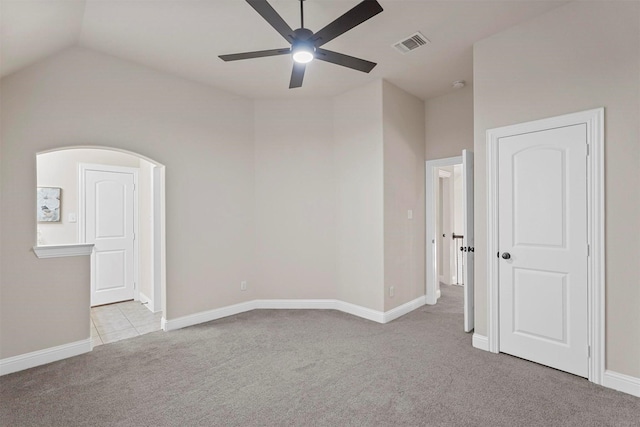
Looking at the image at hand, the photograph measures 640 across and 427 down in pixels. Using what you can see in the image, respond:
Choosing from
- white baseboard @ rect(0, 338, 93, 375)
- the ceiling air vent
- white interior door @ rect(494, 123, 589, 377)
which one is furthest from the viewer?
the ceiling air vent

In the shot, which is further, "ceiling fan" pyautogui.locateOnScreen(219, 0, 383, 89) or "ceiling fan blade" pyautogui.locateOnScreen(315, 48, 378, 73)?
"ceiling fan blade" pyautogui.locateOnScreen(315, 48, 378, 73)

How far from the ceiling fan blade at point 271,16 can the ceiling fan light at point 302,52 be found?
69mm

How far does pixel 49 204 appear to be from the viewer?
15.0 feet

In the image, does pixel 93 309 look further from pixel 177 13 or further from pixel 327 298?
pixel 177 13

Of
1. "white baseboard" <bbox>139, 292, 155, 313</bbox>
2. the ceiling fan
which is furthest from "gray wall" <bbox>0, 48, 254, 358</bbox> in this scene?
the ceiling fan

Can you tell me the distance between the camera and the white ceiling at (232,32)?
2523mm

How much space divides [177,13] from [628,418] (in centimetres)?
456

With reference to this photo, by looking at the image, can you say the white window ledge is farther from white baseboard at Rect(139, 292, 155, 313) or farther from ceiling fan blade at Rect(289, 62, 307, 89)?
ceiling fan blade at Rect(289, 62, 307, 89)

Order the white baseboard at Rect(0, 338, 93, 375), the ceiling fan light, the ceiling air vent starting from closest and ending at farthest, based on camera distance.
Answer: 1. the ceiling fan light
2. the white baseboard at Rect(0, 338, 93, 375)
3. the ceiling air vent

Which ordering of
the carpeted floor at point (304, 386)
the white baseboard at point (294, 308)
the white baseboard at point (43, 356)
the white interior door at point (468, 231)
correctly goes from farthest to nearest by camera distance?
1. the white baseboard at point (294, 308)
2. the white interior door at point (468, 231)
3. the white baseboard at point (43, 356)
4. the carpeted floor at point (304, 386)

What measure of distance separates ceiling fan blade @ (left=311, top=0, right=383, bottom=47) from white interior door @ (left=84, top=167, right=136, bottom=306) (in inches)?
175

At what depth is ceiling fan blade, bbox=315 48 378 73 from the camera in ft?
7.98

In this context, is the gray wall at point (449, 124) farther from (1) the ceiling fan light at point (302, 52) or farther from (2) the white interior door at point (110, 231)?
Result: (2) the white interior door at point (110, 231)

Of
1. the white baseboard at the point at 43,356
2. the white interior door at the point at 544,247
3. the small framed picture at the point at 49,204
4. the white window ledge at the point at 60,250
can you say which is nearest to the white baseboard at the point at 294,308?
the white baseboard at the point at 43,356
